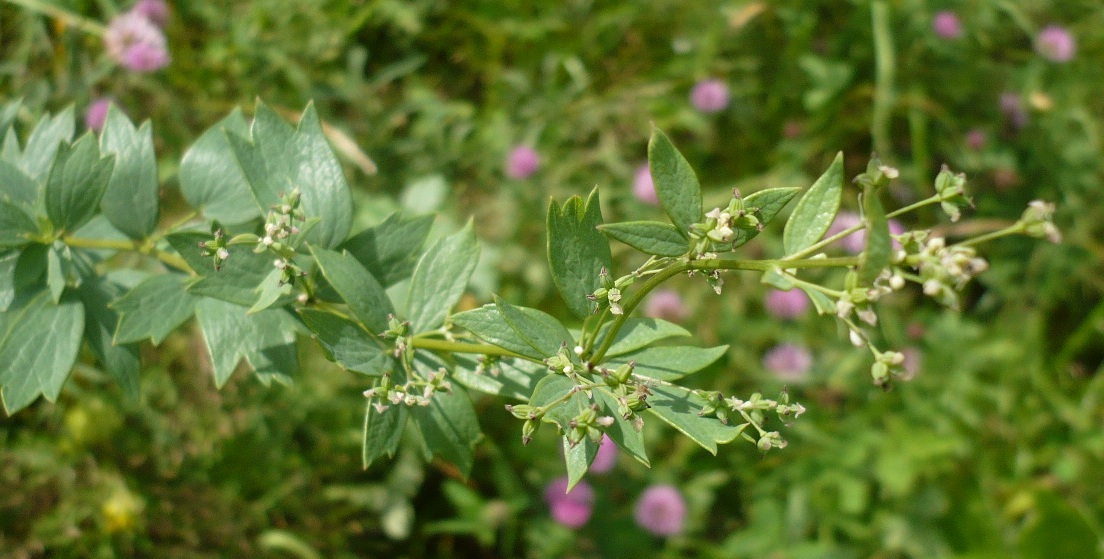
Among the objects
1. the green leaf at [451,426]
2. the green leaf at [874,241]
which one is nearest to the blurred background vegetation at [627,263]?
the green leaf at [451,426]

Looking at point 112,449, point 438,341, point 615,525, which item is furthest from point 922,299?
point 112,449

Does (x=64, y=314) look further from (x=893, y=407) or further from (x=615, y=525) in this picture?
(x=893, y=407)

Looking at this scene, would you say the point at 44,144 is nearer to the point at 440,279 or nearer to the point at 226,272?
the point at 226,272

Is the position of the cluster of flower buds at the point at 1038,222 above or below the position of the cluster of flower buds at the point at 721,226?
above

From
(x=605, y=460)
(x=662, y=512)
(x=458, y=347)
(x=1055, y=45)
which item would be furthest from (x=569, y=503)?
(x=1055, y=45)

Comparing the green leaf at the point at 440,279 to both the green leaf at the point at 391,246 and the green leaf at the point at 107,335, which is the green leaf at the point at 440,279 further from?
the green leaf at the point at 107,335
